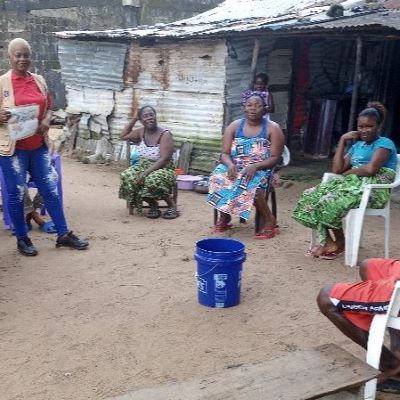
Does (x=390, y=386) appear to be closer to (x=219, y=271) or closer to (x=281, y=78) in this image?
(x=219, y=271)

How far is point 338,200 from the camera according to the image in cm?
455

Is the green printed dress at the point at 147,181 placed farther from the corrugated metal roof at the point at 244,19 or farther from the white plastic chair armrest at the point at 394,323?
the white plastic chair armrest at the point at 394,323

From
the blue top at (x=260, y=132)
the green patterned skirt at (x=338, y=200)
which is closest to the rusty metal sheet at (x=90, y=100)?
the blue top at (x=260, y=132)

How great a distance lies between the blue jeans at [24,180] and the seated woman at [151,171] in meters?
1.35

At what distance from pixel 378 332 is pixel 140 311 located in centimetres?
178

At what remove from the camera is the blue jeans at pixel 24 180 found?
4594 millimetres

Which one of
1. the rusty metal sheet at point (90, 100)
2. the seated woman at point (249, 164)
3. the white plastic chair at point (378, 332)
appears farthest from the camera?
the rusty metal sheet at point (90, 100)

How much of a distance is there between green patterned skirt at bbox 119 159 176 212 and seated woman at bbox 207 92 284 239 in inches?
34.6

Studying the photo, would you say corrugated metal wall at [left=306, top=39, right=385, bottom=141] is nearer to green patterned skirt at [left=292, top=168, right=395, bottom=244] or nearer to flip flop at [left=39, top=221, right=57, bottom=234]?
green patterned skirt at [left=292, top=168, right=395, bottom=244]

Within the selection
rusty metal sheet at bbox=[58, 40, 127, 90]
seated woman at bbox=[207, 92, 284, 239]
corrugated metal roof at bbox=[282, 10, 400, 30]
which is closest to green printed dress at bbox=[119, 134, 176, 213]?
seated woman at bbox=[207, 92, 284, 239]

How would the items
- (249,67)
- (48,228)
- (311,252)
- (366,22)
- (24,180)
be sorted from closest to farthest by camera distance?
1. (24,180)
2. (311,252)
3. (48,228)
4. (366,22)
5. (249,67)

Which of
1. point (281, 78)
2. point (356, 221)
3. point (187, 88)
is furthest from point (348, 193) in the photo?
point (281, 78)

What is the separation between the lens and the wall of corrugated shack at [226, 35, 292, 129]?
8109mm

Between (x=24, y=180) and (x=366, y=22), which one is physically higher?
(x=366, y=22)
